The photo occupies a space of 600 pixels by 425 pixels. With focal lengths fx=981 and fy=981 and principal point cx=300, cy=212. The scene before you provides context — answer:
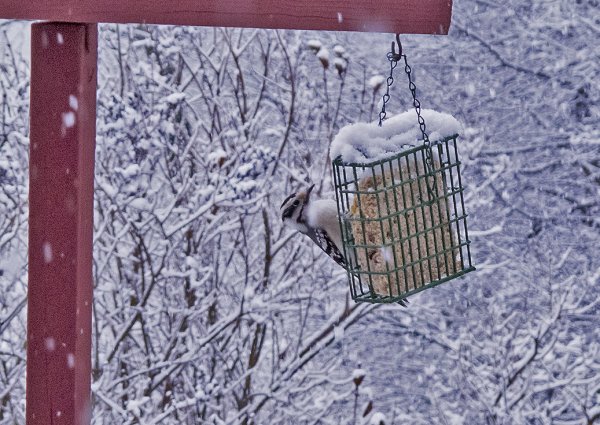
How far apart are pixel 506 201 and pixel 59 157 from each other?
5.26 meters

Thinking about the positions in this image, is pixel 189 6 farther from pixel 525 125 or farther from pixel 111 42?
pixel 525 125

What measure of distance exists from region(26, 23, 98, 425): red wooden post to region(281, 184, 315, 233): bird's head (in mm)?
1279

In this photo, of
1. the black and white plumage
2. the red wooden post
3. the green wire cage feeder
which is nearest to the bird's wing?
the black and white plumage

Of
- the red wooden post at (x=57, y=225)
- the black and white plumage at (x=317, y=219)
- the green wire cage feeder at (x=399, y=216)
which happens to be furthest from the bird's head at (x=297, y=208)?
the red wooden post at (x=57, y=225)

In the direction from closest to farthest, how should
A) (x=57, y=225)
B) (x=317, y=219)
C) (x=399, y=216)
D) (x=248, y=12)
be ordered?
(x=248, y=12) → (x=57, y=225) → (x=399, y=216) → (x=317, y=219)

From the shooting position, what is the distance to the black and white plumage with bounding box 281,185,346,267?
10.5 feet

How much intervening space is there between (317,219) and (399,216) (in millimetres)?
749

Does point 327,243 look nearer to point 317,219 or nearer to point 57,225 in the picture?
point 317,219

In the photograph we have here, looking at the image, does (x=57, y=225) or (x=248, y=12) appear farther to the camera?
(x=57, y=225)

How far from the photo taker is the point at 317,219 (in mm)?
3221

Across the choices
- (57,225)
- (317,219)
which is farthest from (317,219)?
(57,225)

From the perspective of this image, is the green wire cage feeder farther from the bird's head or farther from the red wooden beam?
the bird's head

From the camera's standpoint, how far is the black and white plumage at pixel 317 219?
3215mm

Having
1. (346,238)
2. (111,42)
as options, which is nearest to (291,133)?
(111,42)
